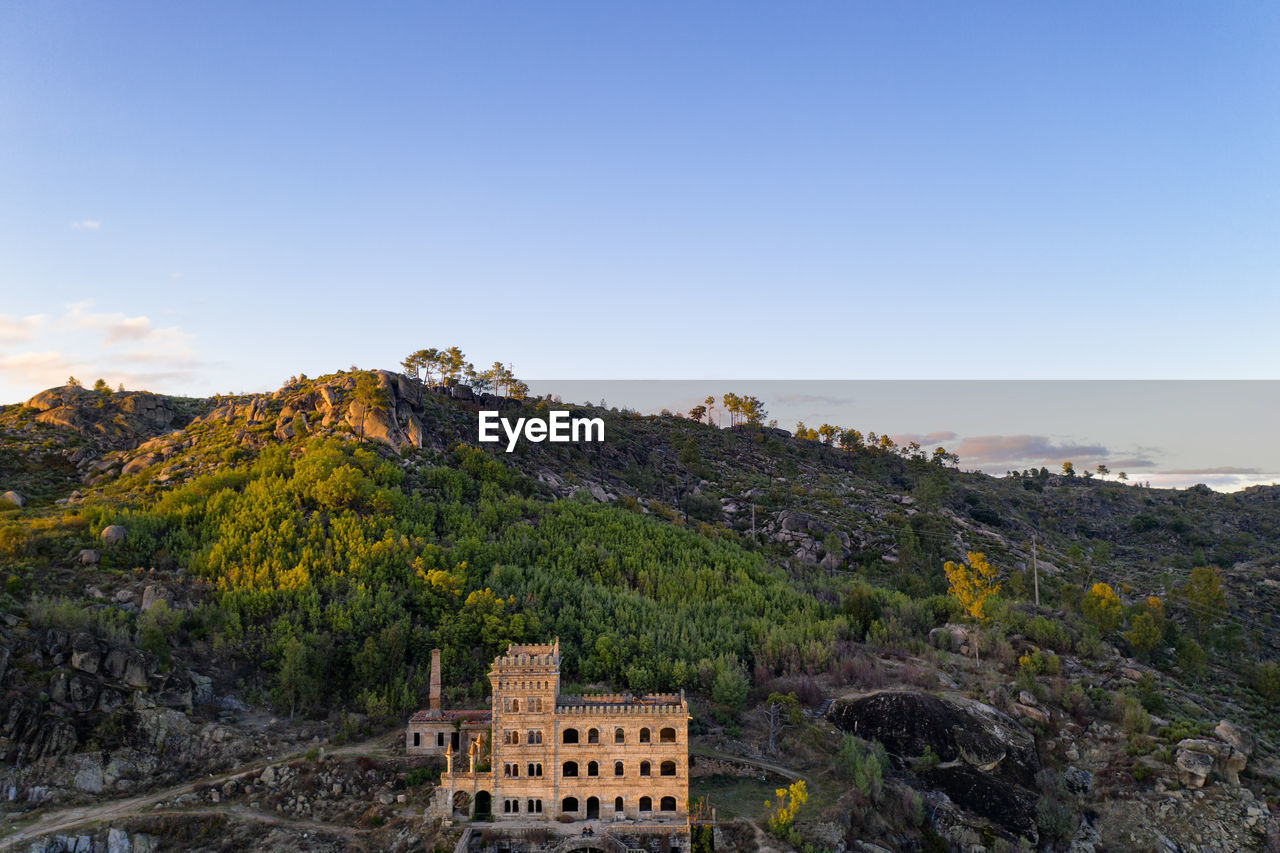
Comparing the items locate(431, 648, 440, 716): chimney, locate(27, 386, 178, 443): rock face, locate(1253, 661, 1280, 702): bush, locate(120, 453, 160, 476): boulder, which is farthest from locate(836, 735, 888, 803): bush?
locate(27, 386, 178, 443): rock face

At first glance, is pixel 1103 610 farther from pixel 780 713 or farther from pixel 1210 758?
pixel 780 713

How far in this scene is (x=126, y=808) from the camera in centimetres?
4509

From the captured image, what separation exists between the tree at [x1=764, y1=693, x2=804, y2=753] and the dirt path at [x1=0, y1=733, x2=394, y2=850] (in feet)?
85.6

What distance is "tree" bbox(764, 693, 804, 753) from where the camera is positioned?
57938mm

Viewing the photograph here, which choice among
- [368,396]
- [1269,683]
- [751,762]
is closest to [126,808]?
[751,762]

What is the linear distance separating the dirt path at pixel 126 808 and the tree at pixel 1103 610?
64.6m

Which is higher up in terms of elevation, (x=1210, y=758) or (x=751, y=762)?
(x=1210, y=758)

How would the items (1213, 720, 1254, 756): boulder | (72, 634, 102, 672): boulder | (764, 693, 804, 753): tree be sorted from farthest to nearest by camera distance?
(764, 693, 804, 753): tree
(1213, 720, 1254, 756): boulder
(72, 634, 102, 672): boulder

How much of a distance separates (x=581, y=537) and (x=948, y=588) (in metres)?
42.3

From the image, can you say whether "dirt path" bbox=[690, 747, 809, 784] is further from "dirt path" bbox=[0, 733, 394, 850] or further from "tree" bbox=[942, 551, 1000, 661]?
"tree" bbox=[942, 551, 1000, 661]

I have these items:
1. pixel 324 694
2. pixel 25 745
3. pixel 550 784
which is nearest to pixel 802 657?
pixel 550 784

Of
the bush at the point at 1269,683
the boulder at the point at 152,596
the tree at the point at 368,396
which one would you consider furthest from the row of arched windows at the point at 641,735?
the tree at the point at 368,396

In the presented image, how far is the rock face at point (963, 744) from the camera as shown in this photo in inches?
2111

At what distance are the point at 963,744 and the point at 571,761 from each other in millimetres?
28556
